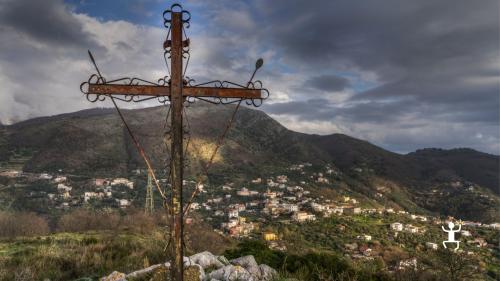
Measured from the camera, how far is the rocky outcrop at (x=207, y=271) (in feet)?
21.0

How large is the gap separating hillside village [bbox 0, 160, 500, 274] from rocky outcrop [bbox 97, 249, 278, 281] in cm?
3136

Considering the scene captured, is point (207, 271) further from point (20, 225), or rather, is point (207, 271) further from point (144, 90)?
point (20, 225)

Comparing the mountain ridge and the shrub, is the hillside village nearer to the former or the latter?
the mountain ridge

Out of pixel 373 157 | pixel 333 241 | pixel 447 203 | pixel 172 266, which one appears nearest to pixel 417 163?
pixel 373 157

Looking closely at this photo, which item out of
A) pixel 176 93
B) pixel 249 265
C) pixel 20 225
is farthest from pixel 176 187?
pixel 20 225

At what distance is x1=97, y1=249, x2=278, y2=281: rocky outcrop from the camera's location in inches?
253

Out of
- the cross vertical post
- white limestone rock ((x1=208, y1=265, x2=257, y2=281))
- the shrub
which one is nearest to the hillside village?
the shrub

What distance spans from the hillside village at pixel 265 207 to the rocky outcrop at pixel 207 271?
3136 centimetres

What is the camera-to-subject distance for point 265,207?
236 feet

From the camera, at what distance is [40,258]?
10344mm

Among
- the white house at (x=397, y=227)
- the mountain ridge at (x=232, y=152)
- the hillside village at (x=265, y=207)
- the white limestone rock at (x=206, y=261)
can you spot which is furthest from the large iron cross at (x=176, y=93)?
the white house at (x=397, y=227)

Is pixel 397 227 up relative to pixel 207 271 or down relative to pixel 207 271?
down

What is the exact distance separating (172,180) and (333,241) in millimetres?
43849

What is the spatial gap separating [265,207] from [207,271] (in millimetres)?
65190
